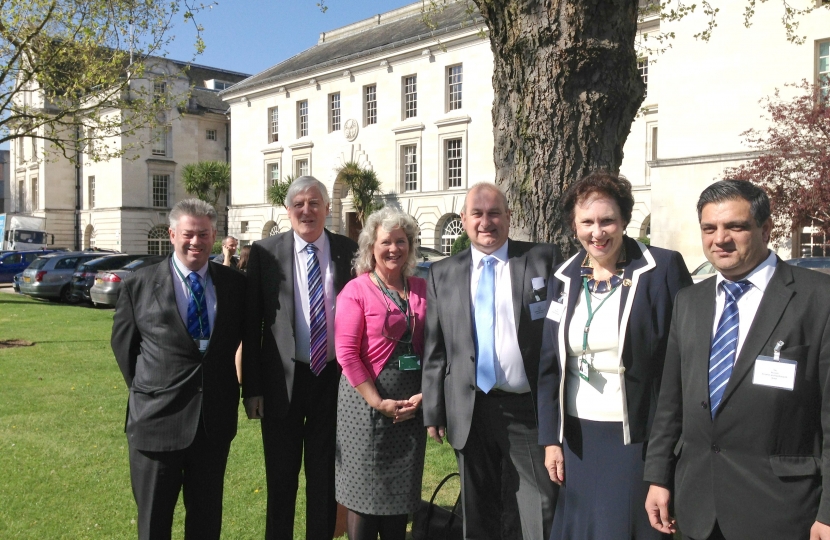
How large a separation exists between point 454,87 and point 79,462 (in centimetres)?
3334

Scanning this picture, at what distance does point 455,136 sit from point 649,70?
425 inches

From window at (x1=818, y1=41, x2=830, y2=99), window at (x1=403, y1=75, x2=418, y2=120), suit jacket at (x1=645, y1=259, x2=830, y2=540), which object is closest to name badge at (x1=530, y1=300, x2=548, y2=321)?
suit jacket at (x1=645, y1=259, x2=830, y2=540)

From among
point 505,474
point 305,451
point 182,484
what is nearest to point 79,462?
point 182,484

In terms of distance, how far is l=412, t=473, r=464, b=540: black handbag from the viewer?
4.46m

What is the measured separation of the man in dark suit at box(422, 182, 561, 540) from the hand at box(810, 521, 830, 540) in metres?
1.44

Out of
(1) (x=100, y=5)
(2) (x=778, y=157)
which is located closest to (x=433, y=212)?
(2) (x=778, y=157)

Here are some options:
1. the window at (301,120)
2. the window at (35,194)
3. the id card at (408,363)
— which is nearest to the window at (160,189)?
the window at (35,194)

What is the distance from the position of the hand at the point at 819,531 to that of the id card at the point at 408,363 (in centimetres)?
213

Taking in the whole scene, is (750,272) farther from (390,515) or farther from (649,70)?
(649,70)

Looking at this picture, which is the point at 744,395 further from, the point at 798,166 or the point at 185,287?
the point at 798,166

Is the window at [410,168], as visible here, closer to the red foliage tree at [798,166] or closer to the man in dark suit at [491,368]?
the red foliage tree at [798,166]

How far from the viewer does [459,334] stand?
3805 mm

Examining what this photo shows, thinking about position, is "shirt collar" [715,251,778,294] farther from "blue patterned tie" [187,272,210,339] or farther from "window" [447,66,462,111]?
"window" [447,66,462,111]

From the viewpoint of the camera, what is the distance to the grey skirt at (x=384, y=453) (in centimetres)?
398
